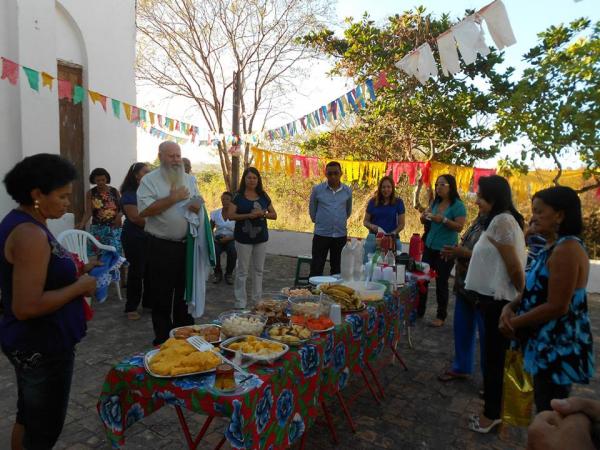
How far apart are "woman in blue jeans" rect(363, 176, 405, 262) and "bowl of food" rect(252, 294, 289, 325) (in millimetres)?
2566

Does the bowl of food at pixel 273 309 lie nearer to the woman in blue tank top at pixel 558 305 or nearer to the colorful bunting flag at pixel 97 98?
the woman in blue tank top at pixel 558 305

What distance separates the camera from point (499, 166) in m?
7.54

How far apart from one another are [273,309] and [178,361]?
0.87 m

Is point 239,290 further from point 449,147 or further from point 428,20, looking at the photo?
point 428,20

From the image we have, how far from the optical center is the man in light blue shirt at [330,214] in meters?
5.43

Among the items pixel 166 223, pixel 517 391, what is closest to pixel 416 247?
pixel 517 391

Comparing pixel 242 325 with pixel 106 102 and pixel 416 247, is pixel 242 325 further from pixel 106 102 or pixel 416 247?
pixel 106 102

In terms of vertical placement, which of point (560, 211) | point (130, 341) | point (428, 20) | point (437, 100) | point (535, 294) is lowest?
point (130, 341)

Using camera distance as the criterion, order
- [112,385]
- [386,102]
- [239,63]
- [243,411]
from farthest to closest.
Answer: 1. [239,63]
2. [386,102]
3. [112,385]
4. [243,411]

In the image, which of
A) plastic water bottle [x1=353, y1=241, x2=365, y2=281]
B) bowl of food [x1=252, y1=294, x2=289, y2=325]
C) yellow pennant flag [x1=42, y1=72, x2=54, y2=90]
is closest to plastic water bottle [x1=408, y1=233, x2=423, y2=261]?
plastic water bottle [x1=353, y1=241, x2=365, y2=281]

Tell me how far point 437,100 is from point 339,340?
25.6 ft

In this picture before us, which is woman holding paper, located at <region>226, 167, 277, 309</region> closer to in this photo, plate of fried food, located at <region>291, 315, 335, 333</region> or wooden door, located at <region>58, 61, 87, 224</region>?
plate of fried food, located at <region>291, 315, 335, 333</region>

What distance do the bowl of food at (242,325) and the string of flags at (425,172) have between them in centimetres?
659

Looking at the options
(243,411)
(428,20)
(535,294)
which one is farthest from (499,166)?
(243,411)
